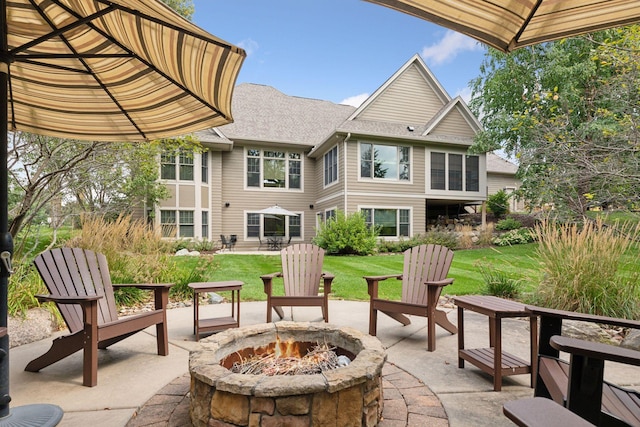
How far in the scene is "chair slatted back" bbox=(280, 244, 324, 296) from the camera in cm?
450

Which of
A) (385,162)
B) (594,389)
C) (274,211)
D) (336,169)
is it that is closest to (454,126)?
(385,162)

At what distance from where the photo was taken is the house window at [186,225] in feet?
47.8

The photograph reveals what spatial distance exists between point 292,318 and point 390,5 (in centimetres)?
373

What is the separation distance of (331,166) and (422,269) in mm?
11403

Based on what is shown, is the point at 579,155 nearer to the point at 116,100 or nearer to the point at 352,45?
the point at 116,100

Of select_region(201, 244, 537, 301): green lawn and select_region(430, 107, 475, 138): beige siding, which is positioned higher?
select_region(430, 107, 475, 138): beige siding

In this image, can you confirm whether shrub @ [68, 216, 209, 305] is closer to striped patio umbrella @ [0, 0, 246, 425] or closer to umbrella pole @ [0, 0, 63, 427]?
striped patio umbrella @ [0, 0, 246, 425]

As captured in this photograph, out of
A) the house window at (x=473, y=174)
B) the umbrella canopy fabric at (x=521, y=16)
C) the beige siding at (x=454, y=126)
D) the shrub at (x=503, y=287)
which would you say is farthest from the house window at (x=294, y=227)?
the umbrella canopy fabric at (x=521, y=16)

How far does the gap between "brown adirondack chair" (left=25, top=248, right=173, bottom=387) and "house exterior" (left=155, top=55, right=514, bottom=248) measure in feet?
33.9

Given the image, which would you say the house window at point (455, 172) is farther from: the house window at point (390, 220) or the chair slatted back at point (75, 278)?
the chair slatted back at point (75, 278)

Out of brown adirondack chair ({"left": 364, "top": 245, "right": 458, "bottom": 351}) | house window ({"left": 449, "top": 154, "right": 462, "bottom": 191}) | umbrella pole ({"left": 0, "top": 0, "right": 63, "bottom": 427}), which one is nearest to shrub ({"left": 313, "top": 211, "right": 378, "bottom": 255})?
house window ({"left": 449, "top": 154, "right": 462, "bottom": 191})

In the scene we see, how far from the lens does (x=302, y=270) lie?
4578mm

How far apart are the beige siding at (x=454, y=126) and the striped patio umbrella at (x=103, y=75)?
44.1 ft

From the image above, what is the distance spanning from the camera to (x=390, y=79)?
14.8 metres
